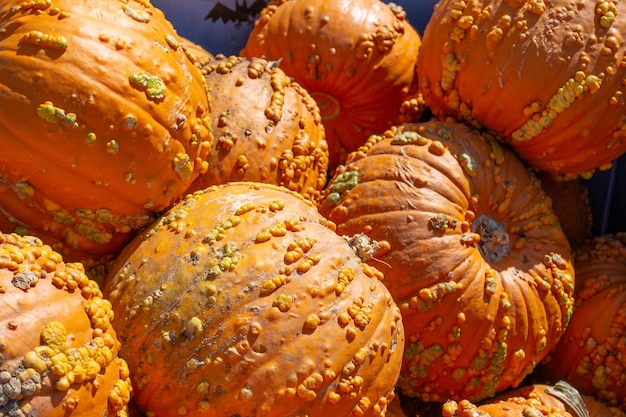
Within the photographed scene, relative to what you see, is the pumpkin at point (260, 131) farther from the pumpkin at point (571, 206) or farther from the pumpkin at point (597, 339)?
the pumpkin at point (597, 339)

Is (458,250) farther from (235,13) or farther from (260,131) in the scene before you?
(235,13)

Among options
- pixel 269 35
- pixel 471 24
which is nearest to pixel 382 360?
pixel 471 24

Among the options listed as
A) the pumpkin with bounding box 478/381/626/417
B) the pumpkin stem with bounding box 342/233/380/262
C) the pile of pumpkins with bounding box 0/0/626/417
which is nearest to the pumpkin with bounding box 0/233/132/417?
the pile of pumpkins with bounding box 0/0/626/417

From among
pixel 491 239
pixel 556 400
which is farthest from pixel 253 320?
pixel 556 400

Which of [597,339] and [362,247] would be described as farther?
[597,339]

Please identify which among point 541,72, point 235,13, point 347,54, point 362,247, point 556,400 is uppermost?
point 541,72

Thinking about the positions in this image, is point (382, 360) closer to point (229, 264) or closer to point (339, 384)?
point (339, 384)

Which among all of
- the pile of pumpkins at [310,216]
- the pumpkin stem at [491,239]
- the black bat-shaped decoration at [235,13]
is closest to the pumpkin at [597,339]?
the pile of pumpkins at [310,216]
